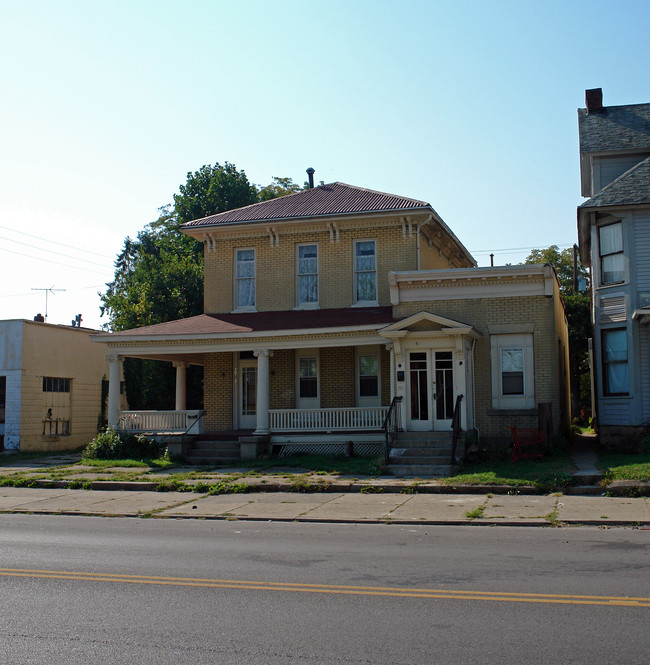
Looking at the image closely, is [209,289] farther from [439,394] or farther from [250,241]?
[439,394]

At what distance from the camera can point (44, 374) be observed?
27.0 metres

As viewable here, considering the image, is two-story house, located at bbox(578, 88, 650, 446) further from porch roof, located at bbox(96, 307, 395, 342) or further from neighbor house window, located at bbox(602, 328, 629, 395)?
porch roof, located at bbox(96, 307, 395, 342)

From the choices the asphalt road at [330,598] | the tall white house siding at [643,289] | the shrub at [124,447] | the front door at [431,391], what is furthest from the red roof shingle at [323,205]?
the asphalt road at [330,598]

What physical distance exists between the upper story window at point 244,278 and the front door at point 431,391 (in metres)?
6.73

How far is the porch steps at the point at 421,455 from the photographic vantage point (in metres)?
17.0

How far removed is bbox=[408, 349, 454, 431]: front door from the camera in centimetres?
1956

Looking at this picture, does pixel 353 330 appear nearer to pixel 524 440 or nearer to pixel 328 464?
pixel 328 464

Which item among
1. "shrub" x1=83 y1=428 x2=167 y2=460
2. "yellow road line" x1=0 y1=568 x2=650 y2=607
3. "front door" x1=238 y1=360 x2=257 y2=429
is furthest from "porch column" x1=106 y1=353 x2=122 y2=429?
"yellow road line" x1=0 y1=568 x2=650 y2=607

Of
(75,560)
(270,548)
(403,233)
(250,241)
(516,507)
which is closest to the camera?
(75,560)

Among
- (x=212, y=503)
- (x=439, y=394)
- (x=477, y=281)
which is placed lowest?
(x=212, y=503)

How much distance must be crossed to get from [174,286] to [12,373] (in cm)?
980

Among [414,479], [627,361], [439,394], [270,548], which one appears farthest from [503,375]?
[270,548]

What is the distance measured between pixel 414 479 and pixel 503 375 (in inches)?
205

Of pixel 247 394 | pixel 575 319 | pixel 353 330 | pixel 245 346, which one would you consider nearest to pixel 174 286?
pixel 247 394
